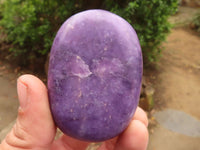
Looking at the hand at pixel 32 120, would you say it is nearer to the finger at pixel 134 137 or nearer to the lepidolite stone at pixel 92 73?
the lepidolite stone at pixel 92 73

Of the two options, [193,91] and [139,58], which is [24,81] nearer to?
[139,58]

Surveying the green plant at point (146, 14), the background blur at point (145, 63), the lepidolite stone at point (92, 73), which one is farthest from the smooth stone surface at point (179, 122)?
the lepidolite stone at point (92, 73)

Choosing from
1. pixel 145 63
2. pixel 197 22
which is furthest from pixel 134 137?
pixel 197 22

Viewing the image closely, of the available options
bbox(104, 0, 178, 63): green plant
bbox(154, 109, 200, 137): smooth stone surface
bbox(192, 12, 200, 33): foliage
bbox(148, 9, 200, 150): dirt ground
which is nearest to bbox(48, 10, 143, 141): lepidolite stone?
bbox(104, 0, 178, 63): green plant

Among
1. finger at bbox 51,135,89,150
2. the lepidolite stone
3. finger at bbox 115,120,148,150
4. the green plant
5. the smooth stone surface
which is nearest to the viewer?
the lepidolite stone

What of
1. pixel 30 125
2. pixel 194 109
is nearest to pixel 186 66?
pixel 194 109

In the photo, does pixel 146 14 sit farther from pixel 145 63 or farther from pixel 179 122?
pixel 179 122

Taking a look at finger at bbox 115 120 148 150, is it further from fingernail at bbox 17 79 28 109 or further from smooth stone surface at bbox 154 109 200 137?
smooth stone surface at bbox 154 109 200 137
